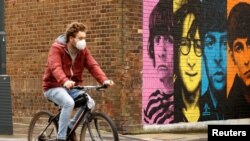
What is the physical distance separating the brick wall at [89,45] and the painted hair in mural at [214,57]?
7.04 feet

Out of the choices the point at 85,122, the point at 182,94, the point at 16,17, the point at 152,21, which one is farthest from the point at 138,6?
the point at 85,122

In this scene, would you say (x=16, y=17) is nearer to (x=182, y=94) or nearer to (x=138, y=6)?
(x=138, y=6)

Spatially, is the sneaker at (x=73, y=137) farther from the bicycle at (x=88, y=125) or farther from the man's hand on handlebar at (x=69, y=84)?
the man's hand on handlebar at (x=69, y=84)

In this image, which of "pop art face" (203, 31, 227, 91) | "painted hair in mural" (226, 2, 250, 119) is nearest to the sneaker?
"pop art face" (203, 31, 227, 91)

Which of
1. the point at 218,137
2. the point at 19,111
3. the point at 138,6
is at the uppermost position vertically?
the point at 138,6

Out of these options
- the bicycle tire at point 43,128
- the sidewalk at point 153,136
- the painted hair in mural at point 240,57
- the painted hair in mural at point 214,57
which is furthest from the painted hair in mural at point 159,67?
the bicycle tire at point 43,128

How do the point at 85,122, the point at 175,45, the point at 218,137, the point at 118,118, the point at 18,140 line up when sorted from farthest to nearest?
the point at 175,45, the point at 118,118, the point at 18,140, the point at 85,122, the point at 218,137

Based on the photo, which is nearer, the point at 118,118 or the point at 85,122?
the point at 85,122

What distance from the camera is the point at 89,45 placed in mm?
11898

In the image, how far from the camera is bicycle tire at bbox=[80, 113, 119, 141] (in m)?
6.80

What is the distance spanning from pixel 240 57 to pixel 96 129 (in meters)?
7.76

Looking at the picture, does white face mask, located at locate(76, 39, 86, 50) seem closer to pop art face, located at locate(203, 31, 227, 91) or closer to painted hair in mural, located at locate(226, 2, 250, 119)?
pop art face, located at locate(203, 31, 227, 91)

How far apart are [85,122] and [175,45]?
5.74 meters

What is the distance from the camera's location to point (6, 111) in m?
10.3
